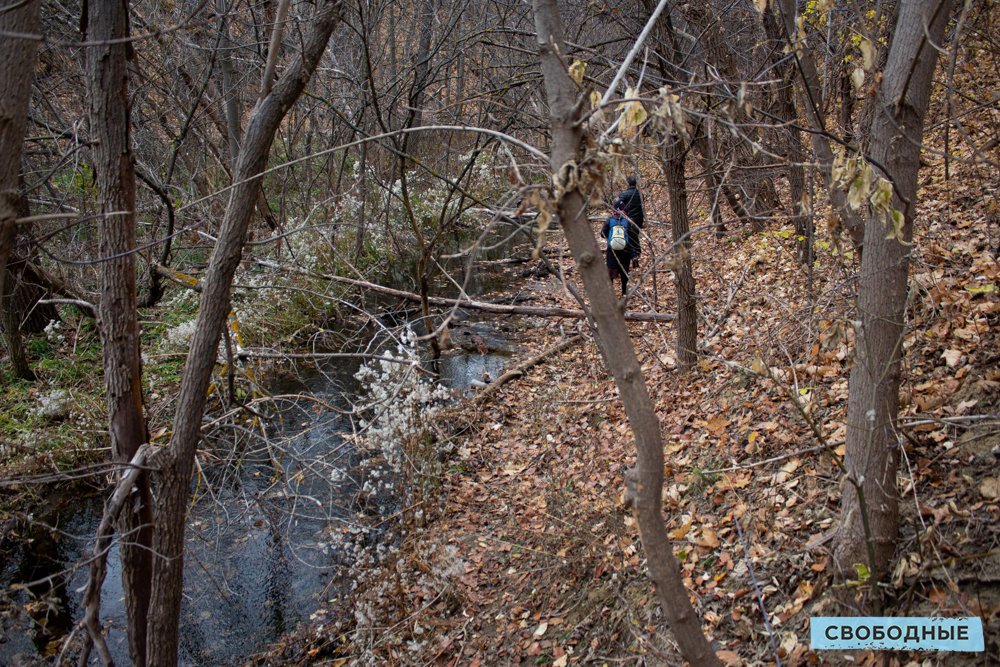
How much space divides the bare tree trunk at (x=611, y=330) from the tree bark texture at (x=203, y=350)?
1915 mm

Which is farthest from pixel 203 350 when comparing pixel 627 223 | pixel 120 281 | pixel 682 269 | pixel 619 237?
pixel 627 223

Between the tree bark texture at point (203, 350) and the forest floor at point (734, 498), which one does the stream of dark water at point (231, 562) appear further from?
the tree bark texture at point (203, 350)

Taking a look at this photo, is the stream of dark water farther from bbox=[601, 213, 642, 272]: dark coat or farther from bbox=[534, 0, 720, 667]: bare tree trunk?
bbox=[601, 213, 642, 272]: dark coat

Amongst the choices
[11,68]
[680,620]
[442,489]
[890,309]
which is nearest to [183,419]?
[11,68]

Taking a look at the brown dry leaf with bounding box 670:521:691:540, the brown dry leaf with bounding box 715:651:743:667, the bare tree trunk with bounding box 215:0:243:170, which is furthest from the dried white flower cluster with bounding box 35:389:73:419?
the brown dry leaf with bounding box 715:651:743:667

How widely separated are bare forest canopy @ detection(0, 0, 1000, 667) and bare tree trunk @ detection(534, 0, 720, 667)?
0.01 meters

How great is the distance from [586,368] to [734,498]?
3719 millimetres

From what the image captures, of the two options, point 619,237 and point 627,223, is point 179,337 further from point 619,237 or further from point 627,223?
point 627,223

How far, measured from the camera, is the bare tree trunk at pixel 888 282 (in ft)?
8.86

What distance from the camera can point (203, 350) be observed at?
3.66m

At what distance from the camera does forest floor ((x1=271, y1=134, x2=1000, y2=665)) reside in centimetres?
336

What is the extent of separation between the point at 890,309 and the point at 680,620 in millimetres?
1613

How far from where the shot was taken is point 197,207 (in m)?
9.74

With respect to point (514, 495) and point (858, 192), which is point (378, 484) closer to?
point (514, 495)
